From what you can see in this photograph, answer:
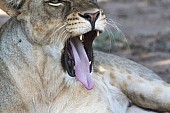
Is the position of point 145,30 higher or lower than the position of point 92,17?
lower

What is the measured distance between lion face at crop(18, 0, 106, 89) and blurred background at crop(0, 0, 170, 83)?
183cm

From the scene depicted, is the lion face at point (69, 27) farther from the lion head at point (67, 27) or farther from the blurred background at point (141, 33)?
the blurred background at point (141, 33)

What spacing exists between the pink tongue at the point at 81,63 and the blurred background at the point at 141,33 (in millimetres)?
1823

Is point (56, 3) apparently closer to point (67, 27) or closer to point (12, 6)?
point (67, 27)

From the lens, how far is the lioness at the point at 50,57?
4.38 metres

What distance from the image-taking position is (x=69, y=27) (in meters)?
4.33

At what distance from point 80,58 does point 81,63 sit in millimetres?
32

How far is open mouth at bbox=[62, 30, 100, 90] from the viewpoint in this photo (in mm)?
4473

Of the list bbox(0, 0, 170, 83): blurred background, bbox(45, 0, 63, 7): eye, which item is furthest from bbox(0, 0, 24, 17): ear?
bbox(0, 0, 170, 83): blurred background

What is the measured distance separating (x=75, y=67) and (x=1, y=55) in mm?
512

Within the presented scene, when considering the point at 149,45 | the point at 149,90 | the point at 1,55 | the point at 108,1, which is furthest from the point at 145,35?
the point at 1,55

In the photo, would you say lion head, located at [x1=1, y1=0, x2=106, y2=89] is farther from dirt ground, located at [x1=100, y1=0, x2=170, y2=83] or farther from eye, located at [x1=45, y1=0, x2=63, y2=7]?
dirt ground, located at [x1=100, y1=0, x2=170, y2=83]

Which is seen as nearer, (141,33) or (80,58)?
(80,58)

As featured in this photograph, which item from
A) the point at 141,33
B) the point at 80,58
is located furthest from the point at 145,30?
the point at 80,58
